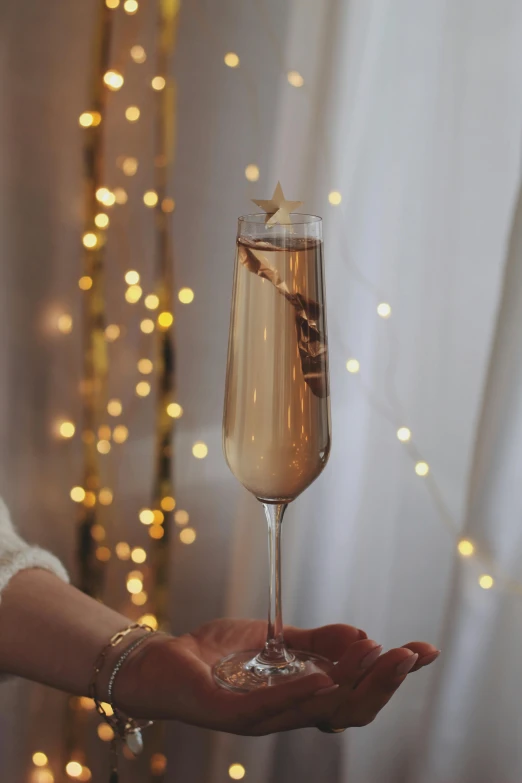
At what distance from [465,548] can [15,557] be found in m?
0.53

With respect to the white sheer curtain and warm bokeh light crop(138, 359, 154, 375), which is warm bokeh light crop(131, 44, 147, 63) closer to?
the white sheer curtain

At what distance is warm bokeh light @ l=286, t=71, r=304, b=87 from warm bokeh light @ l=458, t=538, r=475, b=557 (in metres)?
0.64

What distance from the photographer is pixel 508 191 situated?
3.45 ft

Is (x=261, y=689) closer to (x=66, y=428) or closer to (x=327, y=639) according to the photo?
(x=327, y=639)

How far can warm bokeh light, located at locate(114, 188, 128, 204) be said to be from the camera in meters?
1.31

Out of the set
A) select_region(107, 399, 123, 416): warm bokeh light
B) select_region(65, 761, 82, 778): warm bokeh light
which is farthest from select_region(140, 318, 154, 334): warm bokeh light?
select_region(65, 761, 82, 778): warm bokeh light

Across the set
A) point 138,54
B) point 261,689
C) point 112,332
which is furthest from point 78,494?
point 261,689

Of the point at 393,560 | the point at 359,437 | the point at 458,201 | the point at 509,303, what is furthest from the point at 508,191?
the point at 393,560

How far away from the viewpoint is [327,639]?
30.6 inches

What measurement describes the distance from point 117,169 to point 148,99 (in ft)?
0.37

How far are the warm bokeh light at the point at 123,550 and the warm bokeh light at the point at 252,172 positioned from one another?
2.02ft

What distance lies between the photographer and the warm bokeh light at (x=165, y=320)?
131 cm

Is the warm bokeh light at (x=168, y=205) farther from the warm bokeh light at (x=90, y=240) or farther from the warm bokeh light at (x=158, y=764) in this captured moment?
the warm bokeh light at (x=158, y=764)

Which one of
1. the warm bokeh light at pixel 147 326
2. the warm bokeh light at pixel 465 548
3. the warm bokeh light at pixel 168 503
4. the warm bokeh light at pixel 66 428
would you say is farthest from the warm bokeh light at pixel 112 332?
the warm bokeh light at pixel 465 548
